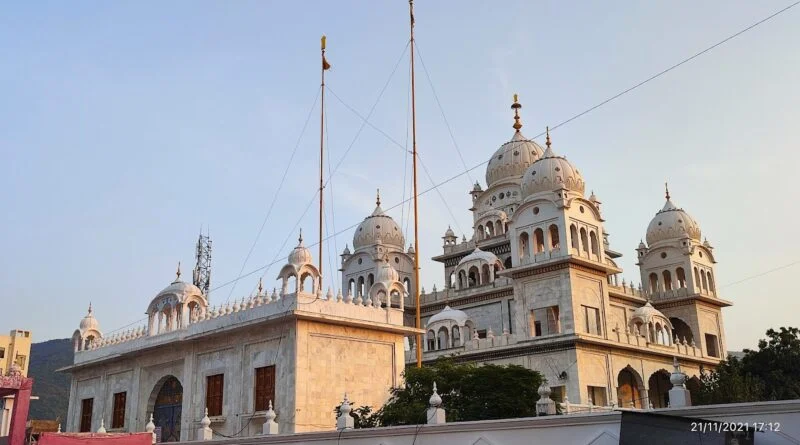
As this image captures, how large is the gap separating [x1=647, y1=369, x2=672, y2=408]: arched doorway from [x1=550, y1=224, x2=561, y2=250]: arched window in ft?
25.6

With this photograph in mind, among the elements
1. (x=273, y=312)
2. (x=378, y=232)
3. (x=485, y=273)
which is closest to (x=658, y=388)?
(x=485, y=273)

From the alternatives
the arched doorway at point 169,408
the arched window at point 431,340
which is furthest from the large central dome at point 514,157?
the arched doorway at point 169,408

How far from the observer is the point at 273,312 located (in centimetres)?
2020

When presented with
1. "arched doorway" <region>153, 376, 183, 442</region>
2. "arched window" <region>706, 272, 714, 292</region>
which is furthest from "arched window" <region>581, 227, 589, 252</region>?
"arched doorway" <region>153, 376, 183, 442</region>

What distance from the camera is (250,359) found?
20.9 metres

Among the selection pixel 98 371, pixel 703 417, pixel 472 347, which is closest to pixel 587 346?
pixel 472 347

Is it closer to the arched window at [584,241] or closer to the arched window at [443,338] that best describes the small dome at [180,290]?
the arched window at [443,338]

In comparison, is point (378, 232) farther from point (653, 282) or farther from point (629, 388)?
point (629, 388)

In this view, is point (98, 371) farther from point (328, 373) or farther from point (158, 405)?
point (328, 373)

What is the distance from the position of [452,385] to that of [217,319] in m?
7.10

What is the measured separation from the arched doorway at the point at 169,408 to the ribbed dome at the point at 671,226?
1076 inches

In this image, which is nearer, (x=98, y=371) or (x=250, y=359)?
(x=250, y=359)
